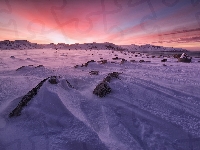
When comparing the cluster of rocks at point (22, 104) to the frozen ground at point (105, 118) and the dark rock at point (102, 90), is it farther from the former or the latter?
the dark rock at point (102, 90)

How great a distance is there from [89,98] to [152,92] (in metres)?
1.12

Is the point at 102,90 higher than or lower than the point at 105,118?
higher

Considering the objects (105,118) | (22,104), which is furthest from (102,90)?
(22,104)

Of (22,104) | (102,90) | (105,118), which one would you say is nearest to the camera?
(105,118)

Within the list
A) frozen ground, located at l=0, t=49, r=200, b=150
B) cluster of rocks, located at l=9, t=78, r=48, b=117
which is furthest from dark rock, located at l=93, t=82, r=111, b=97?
cluster of rocks, located at l=9, t=78, r=48, b=117

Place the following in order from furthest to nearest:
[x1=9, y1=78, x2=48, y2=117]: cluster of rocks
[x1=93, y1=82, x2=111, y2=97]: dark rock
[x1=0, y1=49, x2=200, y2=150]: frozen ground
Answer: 1. [x1=93, y1=82, x2=111, y2=97]: dark rock
2. [x1=9, y1=78, x2=48, y2=117]: cluster of rocks
3. [x1=0, y1=49, x2=200, y2=150]: frozen ground

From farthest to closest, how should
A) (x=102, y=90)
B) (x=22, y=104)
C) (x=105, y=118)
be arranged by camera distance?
(x=102, y=90), (x=22, y=104), (x=105, y=118)

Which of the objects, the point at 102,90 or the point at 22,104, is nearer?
the point at 22,104

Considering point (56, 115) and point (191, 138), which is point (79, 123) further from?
point (191, 138)

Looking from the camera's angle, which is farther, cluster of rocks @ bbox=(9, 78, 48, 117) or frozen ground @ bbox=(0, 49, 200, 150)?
cluster of rocks @ bbox=(9, 78, 48, 117)

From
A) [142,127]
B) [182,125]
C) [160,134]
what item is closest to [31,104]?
[142,127]

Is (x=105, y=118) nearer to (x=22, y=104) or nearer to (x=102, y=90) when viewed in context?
(x=102, y=90)

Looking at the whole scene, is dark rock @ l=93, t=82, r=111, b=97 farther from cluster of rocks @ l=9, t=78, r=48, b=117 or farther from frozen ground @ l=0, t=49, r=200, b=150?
cluster of rocks @ l=9, t=78, r=48, b=117

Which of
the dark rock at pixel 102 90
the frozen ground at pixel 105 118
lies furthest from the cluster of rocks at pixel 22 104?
the dark rock at pixel 102 90
